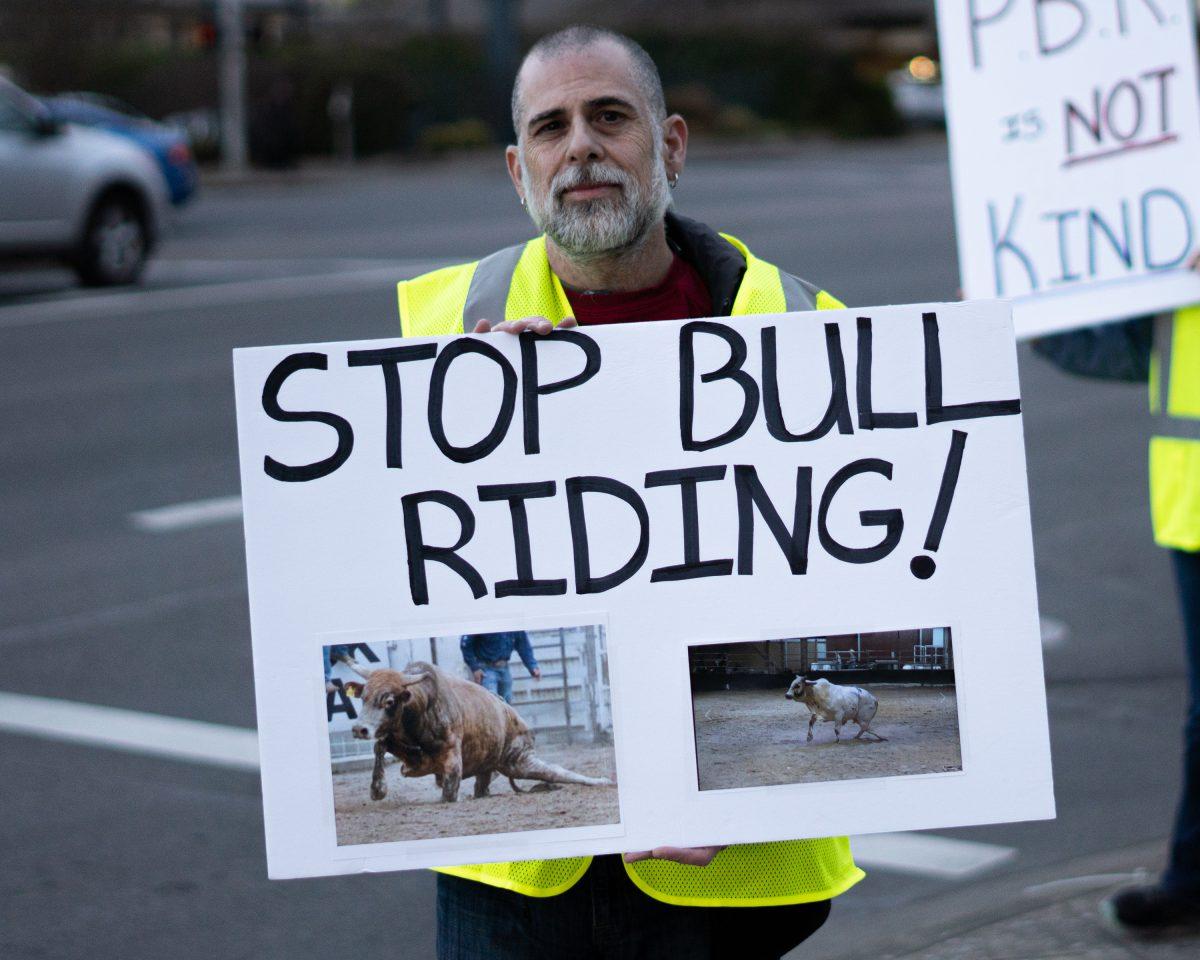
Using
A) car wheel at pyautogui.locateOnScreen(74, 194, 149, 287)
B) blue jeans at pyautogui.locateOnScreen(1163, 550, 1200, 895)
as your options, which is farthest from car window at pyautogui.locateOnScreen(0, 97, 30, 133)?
blue jeans at pyautogui.locateOnScreen(1163, 550, 1200, 895)

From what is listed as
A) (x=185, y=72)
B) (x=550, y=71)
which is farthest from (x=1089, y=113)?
(x=185, y=72)

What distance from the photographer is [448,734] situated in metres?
2.36

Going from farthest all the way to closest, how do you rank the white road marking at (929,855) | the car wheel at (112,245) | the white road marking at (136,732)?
the car wheel at (112,245) < the white road marking at (136,732) < the white road marking at (929,855)

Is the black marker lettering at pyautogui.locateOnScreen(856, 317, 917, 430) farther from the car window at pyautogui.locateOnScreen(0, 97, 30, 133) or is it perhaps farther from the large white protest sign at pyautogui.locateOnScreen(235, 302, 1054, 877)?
the car window at pyautogui.locateOnScreen(0, 97, 30, 133)

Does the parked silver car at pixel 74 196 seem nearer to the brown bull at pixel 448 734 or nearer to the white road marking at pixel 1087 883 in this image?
the white road marking at pixel 1087 883

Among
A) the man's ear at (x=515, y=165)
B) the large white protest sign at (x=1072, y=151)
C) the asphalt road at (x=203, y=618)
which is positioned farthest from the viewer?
the asphalt road at (x=203, y=618)

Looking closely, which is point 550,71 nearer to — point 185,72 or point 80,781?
point 80,781

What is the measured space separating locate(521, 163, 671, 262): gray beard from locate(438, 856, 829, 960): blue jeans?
911mm

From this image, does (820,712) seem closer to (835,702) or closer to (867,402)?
(835,702)

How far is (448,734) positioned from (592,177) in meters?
0.86

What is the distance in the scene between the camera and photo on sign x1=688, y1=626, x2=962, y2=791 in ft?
7.85

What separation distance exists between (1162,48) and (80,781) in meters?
3.71

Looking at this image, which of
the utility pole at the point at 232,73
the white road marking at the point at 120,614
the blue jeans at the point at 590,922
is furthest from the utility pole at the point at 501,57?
the blue jeans at the point at 590,922

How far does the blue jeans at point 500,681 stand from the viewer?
2.37 metres
